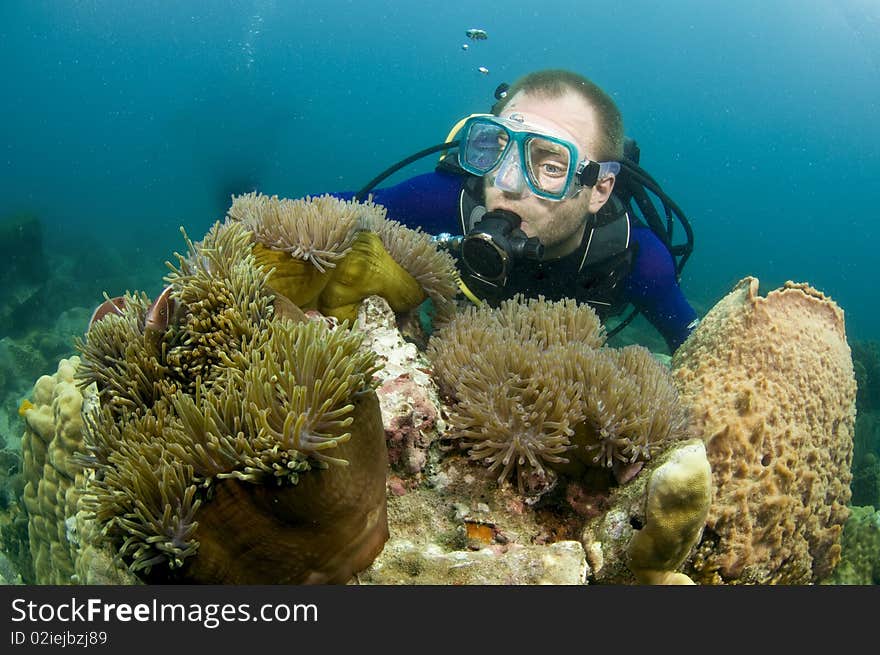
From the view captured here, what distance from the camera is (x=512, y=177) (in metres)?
4.18

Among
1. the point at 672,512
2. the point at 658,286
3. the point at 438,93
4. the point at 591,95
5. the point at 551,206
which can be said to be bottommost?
the point at 672,512

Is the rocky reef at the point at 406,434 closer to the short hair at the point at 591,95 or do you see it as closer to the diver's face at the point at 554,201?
the diver's face at the point at 554,201

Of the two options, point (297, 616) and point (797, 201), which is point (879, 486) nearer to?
point (297, 616)

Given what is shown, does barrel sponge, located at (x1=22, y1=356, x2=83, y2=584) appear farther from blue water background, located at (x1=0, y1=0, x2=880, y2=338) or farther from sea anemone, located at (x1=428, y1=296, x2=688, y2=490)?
blue water background, located at (x1=0, y1=0, x2=880, y2=338)

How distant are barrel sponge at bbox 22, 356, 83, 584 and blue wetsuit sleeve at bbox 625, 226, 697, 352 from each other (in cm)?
462

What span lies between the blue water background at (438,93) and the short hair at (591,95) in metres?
53.9

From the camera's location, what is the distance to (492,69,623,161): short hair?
4.50 metres

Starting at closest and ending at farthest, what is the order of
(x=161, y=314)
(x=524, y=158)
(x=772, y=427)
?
(x=161, y=314) → (x=772, y=427) → (x=524, y=158)

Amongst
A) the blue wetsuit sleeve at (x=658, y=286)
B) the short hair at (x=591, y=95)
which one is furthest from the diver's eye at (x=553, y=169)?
the blue wetsuit sleeve at (x=658, y=286)

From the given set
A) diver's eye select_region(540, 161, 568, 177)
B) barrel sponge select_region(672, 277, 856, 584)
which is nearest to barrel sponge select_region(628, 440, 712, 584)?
barrel sponge select_region(672, 277, 856, 584)

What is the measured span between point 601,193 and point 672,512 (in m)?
3.53

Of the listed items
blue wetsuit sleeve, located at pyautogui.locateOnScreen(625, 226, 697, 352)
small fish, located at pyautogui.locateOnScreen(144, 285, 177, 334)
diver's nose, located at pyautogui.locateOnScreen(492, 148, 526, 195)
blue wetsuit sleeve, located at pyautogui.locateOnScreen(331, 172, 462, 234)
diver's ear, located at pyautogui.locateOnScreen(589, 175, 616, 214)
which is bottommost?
small fish, located at pyautogui.locateOnScreen(144, 285, 177, 334)

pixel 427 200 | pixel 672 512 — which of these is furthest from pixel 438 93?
pixel 672 512

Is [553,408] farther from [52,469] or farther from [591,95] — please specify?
[591,95]
